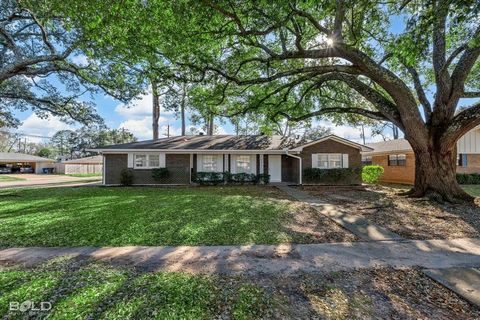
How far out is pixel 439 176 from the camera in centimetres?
1055

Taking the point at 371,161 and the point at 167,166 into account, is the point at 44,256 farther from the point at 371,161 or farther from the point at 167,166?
the point at 371,161

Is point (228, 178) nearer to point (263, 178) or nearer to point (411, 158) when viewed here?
point (263, 178)

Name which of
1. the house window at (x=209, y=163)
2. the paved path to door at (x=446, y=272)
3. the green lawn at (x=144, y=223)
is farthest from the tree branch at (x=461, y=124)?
the house window at (x=209, y=163)

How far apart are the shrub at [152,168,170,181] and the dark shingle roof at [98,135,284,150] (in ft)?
5.15

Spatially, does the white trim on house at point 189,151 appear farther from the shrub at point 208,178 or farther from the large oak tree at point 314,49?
the large oak tree at point 314,49

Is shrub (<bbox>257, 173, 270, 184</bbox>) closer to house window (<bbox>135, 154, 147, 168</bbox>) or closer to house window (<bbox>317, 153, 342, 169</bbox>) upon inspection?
house window (<bbox>317, 153, 342, 169</bbox>)

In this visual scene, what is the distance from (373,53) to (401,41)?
7549mm

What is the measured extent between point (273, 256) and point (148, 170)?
48.2 ft

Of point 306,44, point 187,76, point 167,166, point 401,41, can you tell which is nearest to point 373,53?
point 306,44

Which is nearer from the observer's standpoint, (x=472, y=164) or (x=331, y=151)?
(x=331, y=151)

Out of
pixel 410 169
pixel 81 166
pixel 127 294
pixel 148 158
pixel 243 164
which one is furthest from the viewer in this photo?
pixel 81 166

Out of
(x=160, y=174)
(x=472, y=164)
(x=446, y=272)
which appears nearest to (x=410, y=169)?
(x=472, y=164)

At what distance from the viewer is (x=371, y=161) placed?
2486cm

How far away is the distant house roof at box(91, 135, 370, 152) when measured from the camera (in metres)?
17.6
